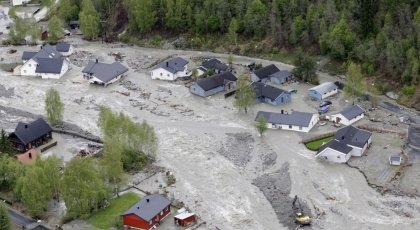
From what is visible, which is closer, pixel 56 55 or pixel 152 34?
pixel 56 55

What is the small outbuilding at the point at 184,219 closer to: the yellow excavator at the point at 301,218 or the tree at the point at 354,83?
the yellow excavator at the point at 301,218

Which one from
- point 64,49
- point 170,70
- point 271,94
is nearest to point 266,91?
point 271,94

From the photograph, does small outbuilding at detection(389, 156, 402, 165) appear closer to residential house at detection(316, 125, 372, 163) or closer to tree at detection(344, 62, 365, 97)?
residential house at detection(316, 125, 372, 163)

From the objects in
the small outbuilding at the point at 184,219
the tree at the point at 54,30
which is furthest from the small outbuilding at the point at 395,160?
the tree at the point at 54,30

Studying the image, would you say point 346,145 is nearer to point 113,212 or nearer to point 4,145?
point 113,212

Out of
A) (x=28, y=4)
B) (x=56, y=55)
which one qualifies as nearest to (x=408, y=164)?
(x=56, y=55)

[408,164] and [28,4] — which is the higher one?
[408,164]

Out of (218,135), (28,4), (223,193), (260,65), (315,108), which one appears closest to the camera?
(223,193)

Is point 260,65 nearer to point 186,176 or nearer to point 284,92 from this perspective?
point 284,92

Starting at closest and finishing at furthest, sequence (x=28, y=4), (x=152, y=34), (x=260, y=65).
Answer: (x=260, y=65), (x=152, y=34), (x=28, y=4)
